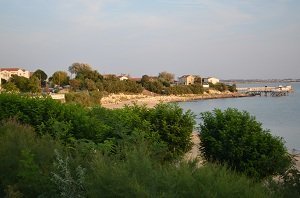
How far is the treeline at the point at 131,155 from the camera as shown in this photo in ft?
14.4

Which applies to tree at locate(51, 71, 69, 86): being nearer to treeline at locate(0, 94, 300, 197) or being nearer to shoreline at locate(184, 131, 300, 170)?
shoreline at locate(184, 131, 300, 170)

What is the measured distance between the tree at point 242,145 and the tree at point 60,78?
101478mm

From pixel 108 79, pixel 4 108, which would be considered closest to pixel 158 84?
pixel 108 79

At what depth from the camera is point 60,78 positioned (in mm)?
110562

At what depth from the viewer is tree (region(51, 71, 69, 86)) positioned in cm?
11031

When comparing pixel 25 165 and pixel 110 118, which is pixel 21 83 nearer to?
pixel 110 118

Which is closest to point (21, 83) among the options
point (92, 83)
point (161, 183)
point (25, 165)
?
point (92, 83)

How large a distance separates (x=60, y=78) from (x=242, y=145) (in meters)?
103

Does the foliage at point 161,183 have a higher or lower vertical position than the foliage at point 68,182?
higher

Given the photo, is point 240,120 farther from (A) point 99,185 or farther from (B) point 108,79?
(B) point 108,79

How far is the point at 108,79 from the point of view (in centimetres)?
12369

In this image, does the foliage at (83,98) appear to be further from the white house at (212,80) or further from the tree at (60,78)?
the white house at (212,80)

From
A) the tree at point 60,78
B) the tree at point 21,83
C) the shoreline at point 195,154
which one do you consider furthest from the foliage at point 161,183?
the tree at point 60,78

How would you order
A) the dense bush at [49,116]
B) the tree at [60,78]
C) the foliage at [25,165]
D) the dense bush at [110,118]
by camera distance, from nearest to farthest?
the foliage at [25,165]
the dense bush at [49,116]
the dense bush at [110,118]
the tree at [60,78]
